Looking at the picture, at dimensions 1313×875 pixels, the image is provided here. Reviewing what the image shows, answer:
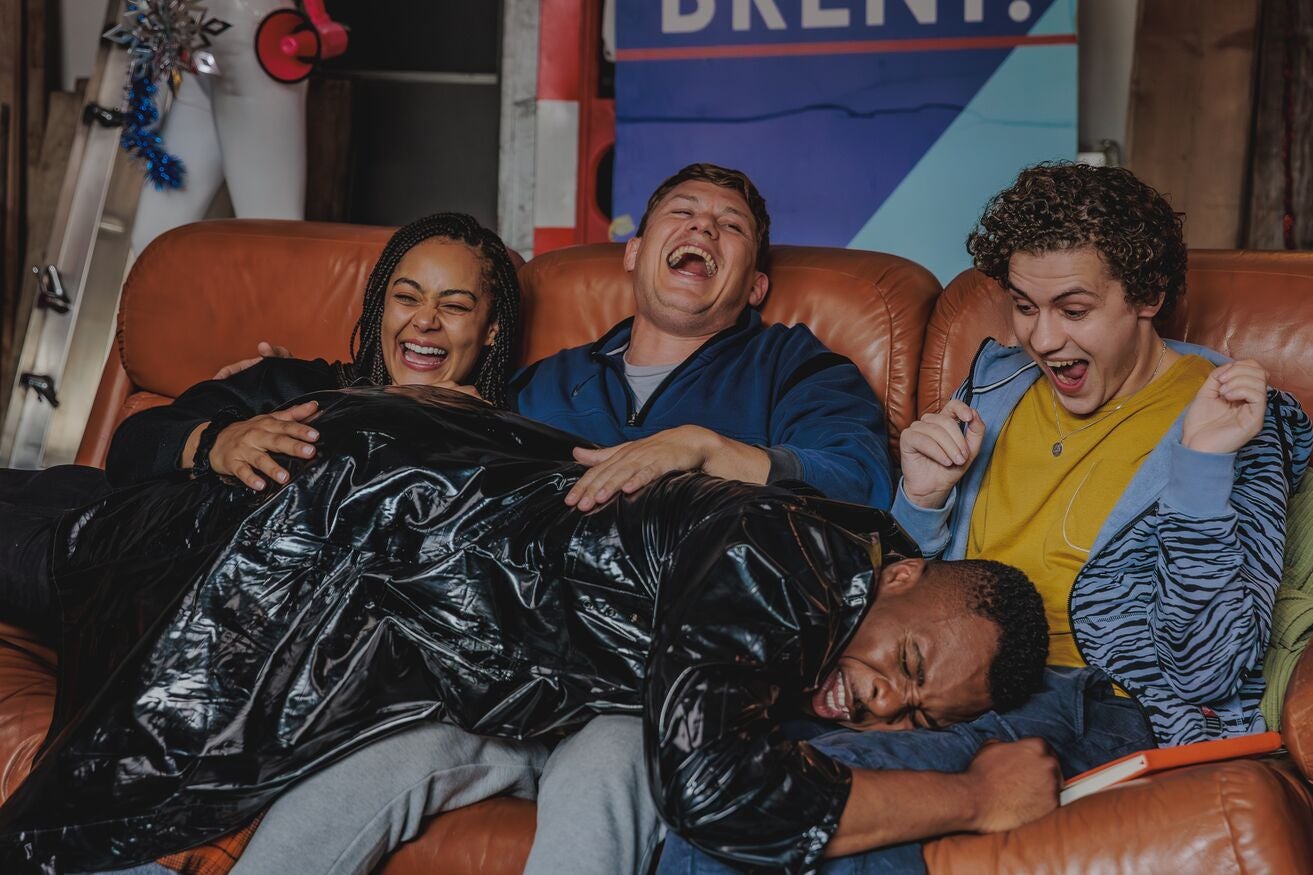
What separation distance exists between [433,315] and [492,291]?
14cm

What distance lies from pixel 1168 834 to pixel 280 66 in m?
2.97

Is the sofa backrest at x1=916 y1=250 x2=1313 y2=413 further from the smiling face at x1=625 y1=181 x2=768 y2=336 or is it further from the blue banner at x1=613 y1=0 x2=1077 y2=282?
the blue banner at x1=613 y1=0 x2=1077 y2=282

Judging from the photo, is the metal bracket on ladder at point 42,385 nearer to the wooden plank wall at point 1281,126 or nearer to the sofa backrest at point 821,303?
the sofa backrest at point 821,303

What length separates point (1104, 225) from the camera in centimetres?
176

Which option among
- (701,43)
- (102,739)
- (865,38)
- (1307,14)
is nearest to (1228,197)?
(1307,14)

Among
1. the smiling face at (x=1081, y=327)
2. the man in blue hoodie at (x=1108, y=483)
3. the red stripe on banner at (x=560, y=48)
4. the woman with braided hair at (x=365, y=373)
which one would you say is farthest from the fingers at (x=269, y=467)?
the red stripe on banner at (x=560, y=48)

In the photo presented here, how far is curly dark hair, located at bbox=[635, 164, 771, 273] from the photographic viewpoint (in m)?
2.39

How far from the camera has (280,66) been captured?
3410 millimetres

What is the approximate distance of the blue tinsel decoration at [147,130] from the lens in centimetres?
348

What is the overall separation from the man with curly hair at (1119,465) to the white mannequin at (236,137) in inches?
86.8

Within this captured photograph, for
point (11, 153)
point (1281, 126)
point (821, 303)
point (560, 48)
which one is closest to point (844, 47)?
point (560, 48)

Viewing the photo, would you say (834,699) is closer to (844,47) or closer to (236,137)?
(844,47)

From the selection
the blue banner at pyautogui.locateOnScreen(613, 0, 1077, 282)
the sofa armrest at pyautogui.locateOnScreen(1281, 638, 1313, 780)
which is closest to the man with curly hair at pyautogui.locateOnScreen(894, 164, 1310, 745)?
the sofa armrest at pyautogui.locateOnScreen(1281, 638, 1313, 780)

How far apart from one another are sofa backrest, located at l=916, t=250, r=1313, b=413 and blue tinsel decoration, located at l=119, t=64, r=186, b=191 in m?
2.37
